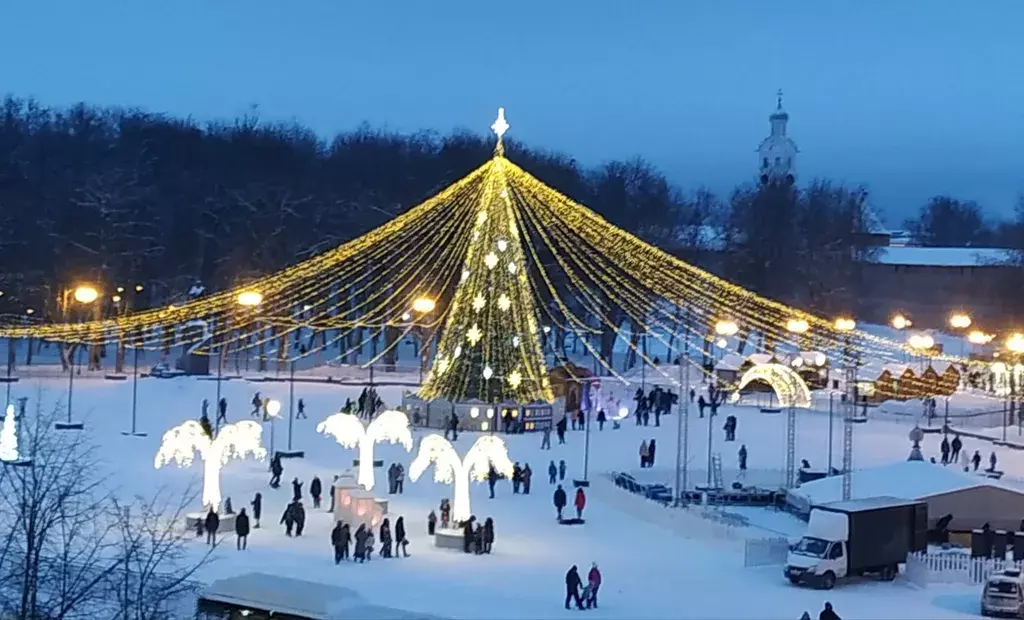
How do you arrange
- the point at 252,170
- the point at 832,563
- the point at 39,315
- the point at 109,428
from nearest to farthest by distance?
the point at 832,563 < the point at 109,428 < the point at 39,315 < the point at 252,170

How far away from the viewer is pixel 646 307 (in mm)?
64438

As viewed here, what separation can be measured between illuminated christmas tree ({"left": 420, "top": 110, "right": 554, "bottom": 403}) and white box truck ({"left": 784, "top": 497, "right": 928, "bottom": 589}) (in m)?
16.0

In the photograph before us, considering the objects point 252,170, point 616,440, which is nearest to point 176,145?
point 252,170

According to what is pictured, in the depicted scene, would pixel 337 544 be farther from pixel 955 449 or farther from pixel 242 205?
pixel 242 205

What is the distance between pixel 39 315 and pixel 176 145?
1467 cm

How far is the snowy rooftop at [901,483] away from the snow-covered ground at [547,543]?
1.22m

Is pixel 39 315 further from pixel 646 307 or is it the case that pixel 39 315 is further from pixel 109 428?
pixel 646 307

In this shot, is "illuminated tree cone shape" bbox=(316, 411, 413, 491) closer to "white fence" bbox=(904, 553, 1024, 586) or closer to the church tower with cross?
"white fence" bbox=(904, 553, 1024, 586)

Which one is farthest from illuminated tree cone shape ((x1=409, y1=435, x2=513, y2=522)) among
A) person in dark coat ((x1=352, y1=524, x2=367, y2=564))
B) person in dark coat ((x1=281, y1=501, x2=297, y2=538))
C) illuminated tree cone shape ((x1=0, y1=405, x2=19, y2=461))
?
illuminated tree cone shape ((x1=0, y1=405, x2=19, y2=461))

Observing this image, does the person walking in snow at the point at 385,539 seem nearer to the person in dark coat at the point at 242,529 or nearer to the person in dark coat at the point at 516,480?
the person in dark coat at the point at 242,529

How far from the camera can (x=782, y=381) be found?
50812 mm

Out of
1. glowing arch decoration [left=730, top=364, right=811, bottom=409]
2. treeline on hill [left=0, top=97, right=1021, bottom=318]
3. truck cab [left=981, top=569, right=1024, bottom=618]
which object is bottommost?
truck cab [left=981, top=569, right=1024, bottom=618]

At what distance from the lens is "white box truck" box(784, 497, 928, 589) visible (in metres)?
27.1

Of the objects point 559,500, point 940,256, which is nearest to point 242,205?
point 559,500
